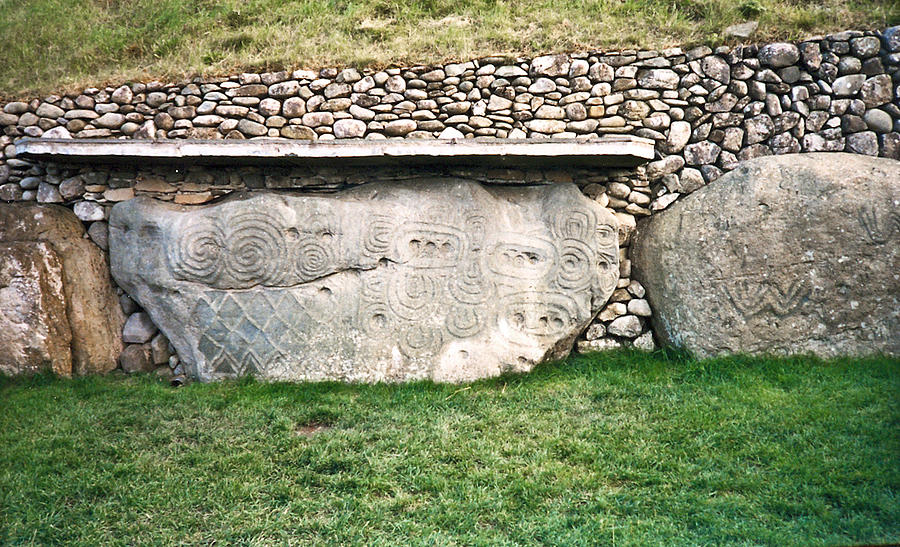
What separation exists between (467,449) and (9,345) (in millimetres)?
3996

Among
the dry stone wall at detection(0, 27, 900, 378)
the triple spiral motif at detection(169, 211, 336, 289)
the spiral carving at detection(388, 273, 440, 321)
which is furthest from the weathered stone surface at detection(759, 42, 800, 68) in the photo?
the triple spiral motif at detection(169, 211, 336, 289)

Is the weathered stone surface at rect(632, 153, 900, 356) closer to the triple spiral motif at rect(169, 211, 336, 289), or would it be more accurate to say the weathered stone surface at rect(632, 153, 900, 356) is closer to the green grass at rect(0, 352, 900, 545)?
the green grass at rect(0, 352, 900, 545)

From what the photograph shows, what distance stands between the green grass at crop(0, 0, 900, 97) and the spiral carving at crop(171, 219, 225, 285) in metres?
1.66

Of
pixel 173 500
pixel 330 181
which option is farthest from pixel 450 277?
pixel 173 500

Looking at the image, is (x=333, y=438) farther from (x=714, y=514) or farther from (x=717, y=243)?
(x=717, y=243)

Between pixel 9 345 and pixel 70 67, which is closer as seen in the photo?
pixel 9 345

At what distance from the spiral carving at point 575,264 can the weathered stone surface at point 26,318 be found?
13.9 ft

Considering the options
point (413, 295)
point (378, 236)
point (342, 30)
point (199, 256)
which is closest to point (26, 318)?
point (199, 256)

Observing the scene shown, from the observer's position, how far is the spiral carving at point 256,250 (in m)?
A: 6.31

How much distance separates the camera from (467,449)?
16.3ft

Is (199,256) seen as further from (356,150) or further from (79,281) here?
(356,150)

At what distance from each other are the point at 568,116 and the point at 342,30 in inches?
98.2

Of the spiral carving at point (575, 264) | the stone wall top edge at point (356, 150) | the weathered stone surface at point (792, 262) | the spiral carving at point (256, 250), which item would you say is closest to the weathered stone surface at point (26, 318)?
the stone wall top edge at point (356, 150)

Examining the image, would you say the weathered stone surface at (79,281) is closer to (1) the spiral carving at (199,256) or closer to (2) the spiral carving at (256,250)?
(1) the spiral carving at (199,256)
